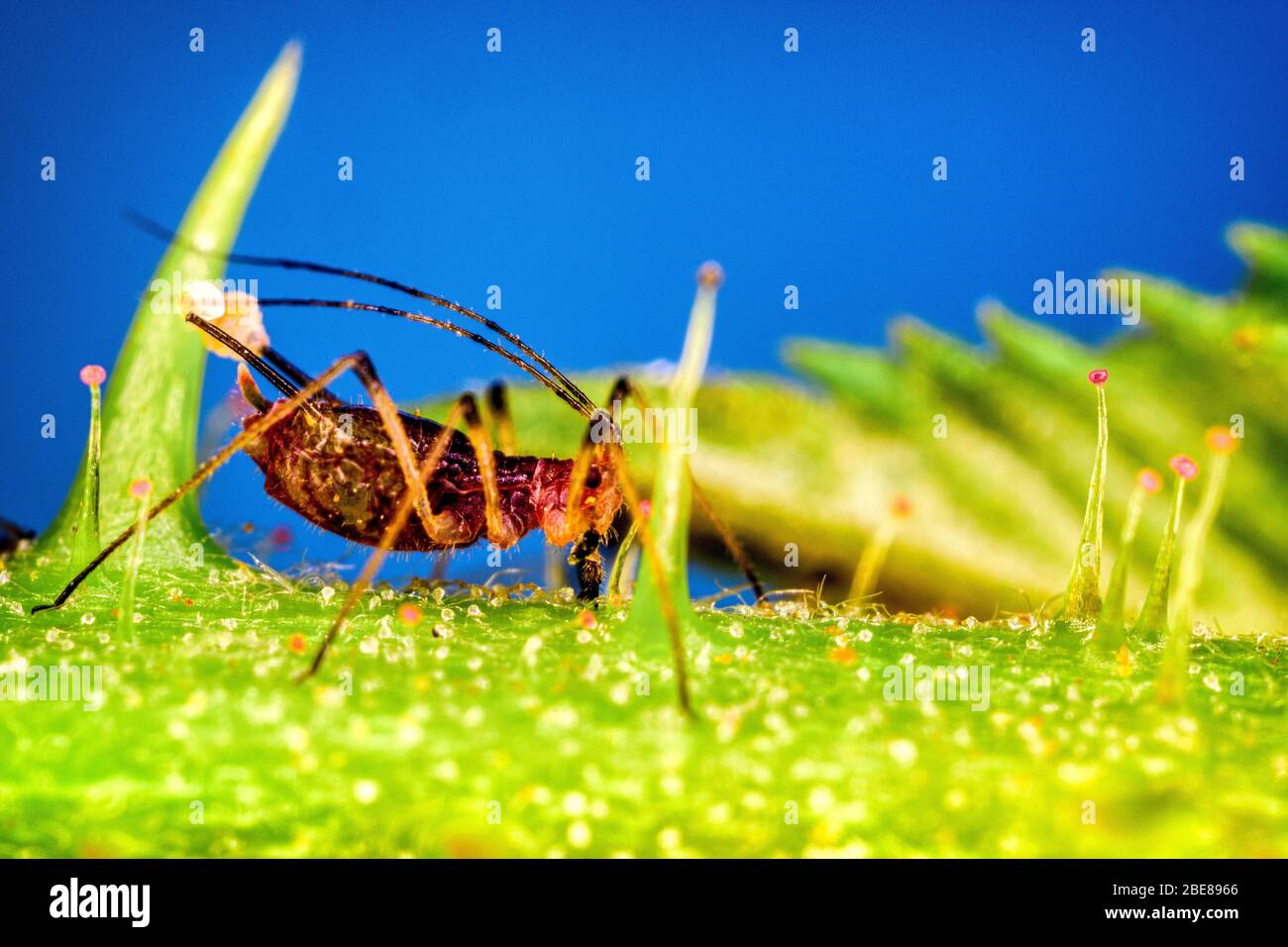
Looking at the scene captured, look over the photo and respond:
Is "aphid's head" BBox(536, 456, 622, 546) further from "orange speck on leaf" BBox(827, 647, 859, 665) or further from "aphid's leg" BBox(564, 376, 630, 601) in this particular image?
"orange speck on leaf" BBox(827, 647, 859, 665)

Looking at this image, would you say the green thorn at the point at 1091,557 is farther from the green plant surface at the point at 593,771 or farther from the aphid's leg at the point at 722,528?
the aphid's leg at the point at 722,528

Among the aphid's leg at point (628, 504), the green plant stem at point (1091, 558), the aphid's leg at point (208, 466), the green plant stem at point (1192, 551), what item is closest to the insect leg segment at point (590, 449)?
the aphid's leg at point (628, 504)

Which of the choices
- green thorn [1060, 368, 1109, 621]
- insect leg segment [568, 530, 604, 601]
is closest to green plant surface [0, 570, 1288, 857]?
green thorn [1060, 368, 1109, 621]

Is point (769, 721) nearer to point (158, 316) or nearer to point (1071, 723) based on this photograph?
point (1071, 723)

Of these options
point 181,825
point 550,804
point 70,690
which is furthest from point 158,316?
point 550,804

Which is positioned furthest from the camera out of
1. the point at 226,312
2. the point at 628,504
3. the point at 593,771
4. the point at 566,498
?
the point at 566,498

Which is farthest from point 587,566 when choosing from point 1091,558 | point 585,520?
point 1091,558

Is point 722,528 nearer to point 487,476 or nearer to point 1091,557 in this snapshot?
point 487,476

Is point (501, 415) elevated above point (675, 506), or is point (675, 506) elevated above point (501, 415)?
point (501, 415)
